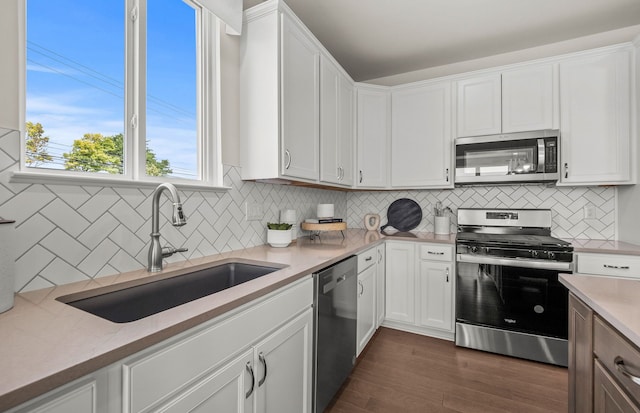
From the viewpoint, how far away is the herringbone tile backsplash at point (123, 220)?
3.29ft

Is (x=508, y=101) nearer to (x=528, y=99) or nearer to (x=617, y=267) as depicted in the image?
(x=528, y=99)

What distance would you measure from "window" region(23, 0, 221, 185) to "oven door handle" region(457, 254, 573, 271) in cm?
203

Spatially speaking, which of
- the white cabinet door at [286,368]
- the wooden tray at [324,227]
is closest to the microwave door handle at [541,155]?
the wooden tray at [324,227]

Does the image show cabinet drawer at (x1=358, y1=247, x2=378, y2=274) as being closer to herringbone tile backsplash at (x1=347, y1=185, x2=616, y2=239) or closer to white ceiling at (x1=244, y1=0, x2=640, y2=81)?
herringbone tile backsplash at (x1=347, y1=185, x2=616, y2=239)

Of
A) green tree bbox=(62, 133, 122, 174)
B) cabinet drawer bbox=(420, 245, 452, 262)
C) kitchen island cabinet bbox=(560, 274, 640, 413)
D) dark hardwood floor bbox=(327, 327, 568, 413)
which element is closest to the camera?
kitchen island cabinet bbox=(560, 274, 640, 413)

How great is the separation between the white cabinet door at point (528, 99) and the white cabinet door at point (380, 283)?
5.03 ft

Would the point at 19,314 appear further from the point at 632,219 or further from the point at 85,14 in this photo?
the point at 632,219

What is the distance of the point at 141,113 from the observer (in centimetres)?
143

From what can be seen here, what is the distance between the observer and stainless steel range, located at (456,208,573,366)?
214cm

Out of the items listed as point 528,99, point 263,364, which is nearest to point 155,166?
point 263,364

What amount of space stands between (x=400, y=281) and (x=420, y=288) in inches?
7.2

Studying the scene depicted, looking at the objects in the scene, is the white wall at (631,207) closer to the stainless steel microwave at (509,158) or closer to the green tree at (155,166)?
the stainless steel microwave at (509,158)

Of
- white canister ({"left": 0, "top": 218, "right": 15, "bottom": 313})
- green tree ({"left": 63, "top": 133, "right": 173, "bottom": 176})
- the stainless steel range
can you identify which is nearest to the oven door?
the stainless steel range

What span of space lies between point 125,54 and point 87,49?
15 centimetres
